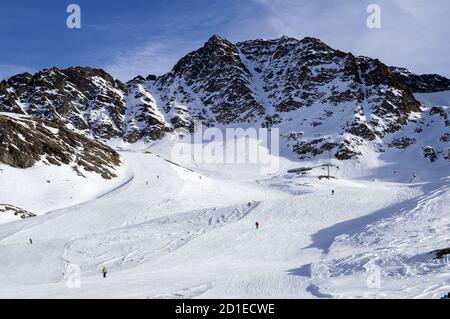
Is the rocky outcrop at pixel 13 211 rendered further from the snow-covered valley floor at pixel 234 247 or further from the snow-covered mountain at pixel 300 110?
the snow-covered mountain at pixel 300 110

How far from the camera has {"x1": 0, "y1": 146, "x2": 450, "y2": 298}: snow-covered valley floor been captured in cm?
2609

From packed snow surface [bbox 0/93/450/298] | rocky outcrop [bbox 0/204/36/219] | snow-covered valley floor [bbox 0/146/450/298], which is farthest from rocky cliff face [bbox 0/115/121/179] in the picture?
A: rocky outcrop [bbox 0/204/36/219]

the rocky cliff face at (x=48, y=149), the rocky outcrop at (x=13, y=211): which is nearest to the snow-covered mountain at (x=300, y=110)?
the rocky cliff face at (x=48, y=149)

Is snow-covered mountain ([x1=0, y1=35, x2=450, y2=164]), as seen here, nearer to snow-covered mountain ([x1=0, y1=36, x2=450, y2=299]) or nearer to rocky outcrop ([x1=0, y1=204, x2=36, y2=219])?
snow-covered mountain ([x1=0, y1=36, x2=450, y2=299])

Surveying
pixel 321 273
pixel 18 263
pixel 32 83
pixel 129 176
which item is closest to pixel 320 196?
pixel 321 273

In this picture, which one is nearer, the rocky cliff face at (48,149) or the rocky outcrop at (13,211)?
the rocky outcrop at (13,211)

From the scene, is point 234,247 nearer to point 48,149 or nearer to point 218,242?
point 218,242

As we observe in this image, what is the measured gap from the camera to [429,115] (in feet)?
504

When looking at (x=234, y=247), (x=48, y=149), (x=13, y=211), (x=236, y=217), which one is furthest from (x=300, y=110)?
(x=234, y=247)

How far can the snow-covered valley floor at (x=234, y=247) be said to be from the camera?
2609 cm

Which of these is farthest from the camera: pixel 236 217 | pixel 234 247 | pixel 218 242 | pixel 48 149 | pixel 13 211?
pixel 48 149

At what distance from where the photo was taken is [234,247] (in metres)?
40.8

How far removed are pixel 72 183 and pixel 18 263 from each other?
130 feet

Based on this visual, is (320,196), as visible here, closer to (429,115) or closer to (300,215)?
(300,215)
